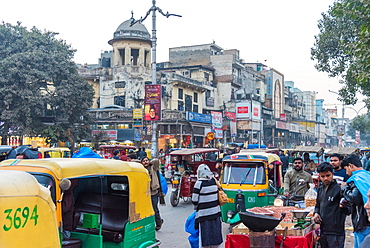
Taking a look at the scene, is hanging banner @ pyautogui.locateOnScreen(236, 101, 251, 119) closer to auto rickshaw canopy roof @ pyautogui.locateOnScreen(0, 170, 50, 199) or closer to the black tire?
the black tire

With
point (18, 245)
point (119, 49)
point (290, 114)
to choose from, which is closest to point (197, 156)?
point (18, 245)

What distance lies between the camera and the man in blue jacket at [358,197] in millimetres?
4594

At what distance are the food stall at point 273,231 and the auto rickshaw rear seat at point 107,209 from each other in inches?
63.9

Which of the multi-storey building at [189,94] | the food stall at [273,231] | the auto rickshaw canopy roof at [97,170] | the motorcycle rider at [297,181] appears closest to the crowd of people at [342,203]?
the food stall at [273,231]

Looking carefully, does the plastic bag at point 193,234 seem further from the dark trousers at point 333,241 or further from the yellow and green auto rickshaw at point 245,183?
the yellow and green auto rickshaw at point 245,183

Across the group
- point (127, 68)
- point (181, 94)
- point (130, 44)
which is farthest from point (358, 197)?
point (130, 44)

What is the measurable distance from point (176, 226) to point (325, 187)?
568 cm

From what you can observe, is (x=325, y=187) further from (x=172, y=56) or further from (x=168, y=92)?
(x=172, y=56)

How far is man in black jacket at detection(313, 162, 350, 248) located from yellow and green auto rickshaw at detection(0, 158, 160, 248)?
250 centimetres

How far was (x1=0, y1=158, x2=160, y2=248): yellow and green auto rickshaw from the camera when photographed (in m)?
4.83

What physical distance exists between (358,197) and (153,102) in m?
16.8

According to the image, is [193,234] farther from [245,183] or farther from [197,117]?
[197,117]

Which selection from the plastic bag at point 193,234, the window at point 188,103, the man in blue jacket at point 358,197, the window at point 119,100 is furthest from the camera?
the window at point 188,103

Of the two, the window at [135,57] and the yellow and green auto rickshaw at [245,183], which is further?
the window at [135,57]
